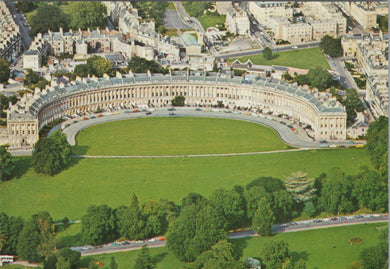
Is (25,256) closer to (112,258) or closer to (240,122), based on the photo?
(112,258)

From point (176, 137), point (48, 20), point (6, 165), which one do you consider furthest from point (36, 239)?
point (48, 20)

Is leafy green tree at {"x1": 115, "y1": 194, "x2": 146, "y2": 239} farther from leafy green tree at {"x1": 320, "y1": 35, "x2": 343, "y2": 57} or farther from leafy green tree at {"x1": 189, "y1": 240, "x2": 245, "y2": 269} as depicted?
leafy green tree at {"x1": 320, "y1": 35, "x2": 343, "y2": 57}

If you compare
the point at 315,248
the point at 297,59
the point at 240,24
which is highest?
the point at 240,24

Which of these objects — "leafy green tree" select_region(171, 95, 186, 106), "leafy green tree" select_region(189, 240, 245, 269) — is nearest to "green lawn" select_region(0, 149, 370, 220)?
"leafy green tree" select_region(189, 240, 245, 269)

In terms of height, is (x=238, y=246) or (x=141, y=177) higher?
(x=141, y=177)

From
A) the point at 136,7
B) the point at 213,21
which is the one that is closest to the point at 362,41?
the point at 213,21

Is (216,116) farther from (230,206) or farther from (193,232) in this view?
(193,232)

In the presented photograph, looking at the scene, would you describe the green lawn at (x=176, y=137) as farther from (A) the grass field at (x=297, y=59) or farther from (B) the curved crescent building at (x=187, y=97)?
(A) the grass field at (x=297, y=59)
